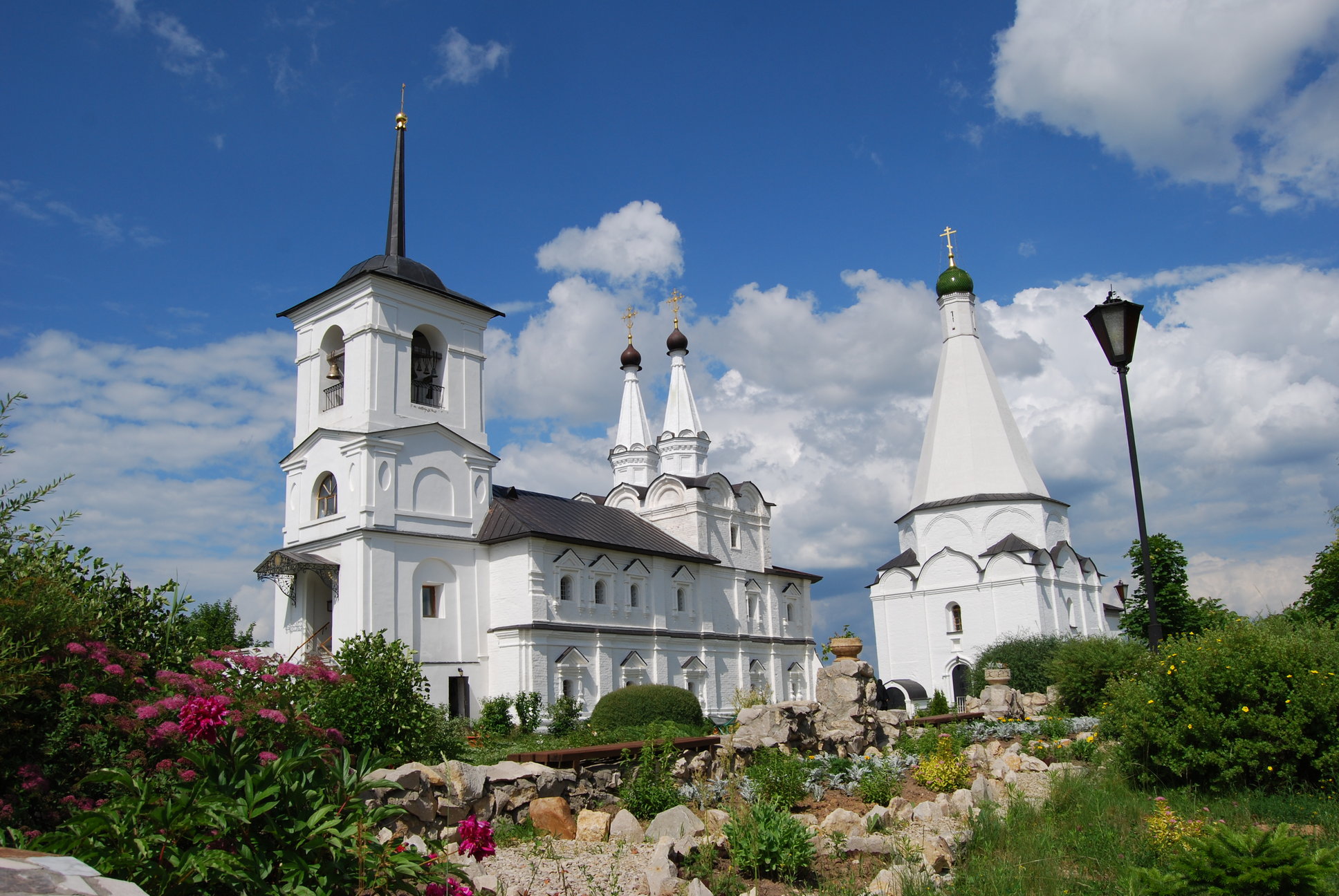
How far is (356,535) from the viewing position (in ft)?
84.1

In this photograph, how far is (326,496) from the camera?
27.6 m

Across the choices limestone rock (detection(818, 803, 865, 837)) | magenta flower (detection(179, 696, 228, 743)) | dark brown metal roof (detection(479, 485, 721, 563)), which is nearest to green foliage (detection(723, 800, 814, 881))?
limestone rock (detection(818, 803, 865, 837))

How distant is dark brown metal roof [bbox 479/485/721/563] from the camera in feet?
93.7

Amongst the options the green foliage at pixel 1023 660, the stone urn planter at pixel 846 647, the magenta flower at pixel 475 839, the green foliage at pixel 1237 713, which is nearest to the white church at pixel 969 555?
the green foliage at pixel 1023 660

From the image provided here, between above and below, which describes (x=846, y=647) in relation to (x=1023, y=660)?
above

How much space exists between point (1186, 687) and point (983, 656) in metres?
21.4

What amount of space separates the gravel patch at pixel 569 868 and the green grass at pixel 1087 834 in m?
2.39

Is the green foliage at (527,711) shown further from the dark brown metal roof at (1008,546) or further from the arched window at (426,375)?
the dark brown metal roof at (1008,546)

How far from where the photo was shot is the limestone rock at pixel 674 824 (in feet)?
29.9

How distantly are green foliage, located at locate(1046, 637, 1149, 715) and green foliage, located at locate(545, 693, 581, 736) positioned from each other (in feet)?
38.8

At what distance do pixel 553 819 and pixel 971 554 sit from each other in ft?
104

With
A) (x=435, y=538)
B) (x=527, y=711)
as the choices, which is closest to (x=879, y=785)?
(x=527, y=711)

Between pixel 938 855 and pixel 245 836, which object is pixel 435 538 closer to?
pixel 938 855

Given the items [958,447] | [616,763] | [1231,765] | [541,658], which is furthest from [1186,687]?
[958,447]
